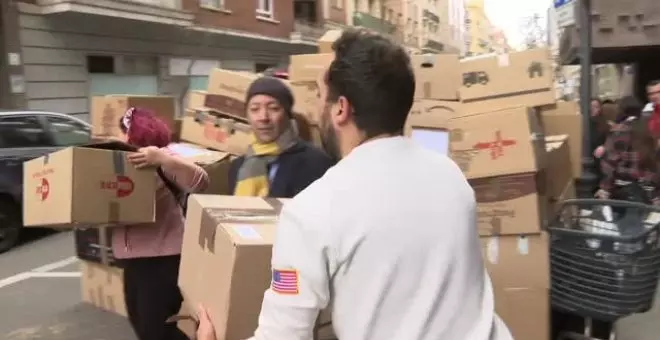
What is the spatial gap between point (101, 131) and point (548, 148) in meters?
Answer: 2.89

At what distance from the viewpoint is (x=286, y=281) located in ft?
4.53

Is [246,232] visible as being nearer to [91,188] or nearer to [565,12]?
[91,188]

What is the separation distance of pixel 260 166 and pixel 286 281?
1.83 meters

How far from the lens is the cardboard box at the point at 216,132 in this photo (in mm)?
4461

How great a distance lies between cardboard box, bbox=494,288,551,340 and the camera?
3527 millimetres

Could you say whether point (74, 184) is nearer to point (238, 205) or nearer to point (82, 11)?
point (238, 205)

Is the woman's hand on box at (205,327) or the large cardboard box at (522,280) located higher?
the woman's hand on box at (205,327)

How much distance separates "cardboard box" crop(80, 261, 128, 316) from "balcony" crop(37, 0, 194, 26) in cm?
966

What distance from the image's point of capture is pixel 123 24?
16.3 meters

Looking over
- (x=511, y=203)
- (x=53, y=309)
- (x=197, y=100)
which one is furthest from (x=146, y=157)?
(x=53, y=309)

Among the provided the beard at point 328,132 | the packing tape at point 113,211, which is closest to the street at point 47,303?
the packing tape at point 113,211

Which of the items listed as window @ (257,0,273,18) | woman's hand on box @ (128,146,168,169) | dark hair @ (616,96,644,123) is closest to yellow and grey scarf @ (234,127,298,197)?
woman's hand on box @ (128,146,168,169)

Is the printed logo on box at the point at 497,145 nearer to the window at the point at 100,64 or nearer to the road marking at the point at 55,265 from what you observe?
the road marking at the point at 55,265

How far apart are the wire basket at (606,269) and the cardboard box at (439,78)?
127 cm
